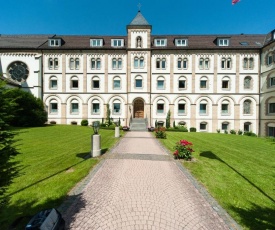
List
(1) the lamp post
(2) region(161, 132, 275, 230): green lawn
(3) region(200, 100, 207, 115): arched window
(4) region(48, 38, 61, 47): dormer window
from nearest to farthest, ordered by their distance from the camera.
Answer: (2) region(161, 132, 275, 230): green lawn < (1) the lamp post < (3) region(200, 100, 207, 115): arched window < (4) region(48, 38, 61, 47): dormer window

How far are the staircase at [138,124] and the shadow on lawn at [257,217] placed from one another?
72.1 ft

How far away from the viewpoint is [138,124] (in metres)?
28.9

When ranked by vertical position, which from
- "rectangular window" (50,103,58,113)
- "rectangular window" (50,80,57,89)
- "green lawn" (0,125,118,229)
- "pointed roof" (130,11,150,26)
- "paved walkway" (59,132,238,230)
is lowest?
"paved walkway" (59,132,238,230)

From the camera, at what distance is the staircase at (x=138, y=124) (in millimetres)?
27513

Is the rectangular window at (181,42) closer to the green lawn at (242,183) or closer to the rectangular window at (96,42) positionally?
the rectangular window at (96,42)

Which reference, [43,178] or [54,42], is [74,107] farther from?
[43,178]

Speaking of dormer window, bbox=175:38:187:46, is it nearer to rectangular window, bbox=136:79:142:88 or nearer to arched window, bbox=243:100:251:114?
rectangular window, bbox=136:79:142:88

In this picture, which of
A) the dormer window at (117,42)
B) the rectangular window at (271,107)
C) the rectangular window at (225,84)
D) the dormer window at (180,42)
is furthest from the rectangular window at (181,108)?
the dormer window at (117,42)

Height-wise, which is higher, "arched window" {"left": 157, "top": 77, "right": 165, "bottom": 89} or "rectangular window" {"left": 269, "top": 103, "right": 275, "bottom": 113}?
"arched window" {"left": 157, "top": 77, "right": 165, "bottom": 89}

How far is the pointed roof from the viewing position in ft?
99.7

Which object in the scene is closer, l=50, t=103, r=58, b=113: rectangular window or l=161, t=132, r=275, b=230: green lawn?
l=161, t=132, r=275, b=230: green lawn

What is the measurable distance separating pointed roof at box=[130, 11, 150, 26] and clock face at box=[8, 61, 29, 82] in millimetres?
21156

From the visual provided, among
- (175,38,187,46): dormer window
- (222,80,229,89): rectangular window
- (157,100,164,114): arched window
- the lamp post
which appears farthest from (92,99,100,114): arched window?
(222,80,229,89): rectangular window

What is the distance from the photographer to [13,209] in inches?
203
